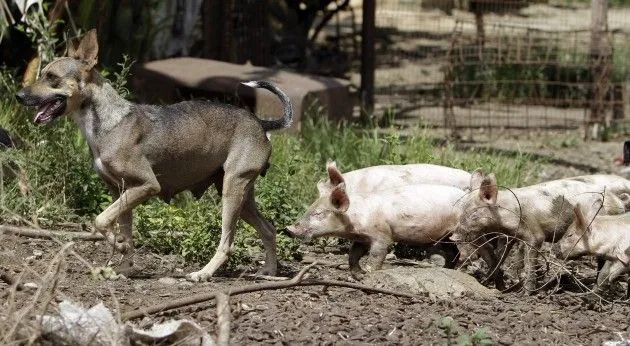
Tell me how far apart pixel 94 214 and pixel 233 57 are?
5283 millimetres

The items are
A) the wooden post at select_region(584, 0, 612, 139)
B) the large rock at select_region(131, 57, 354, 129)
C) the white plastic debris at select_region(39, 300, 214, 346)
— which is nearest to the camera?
the white plastic debris at select_region(39, 300, 214, 346)

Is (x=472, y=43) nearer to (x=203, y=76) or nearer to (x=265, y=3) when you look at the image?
(x=265, y=3)

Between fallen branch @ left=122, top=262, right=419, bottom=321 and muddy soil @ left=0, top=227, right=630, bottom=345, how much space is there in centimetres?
6

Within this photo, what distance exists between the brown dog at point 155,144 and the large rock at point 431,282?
83cm

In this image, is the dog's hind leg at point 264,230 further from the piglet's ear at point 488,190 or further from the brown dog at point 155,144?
the piglet's ear at point 488,190

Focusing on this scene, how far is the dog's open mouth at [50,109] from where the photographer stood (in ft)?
23.8

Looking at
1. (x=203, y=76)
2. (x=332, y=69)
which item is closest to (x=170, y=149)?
(x=203, y=76)

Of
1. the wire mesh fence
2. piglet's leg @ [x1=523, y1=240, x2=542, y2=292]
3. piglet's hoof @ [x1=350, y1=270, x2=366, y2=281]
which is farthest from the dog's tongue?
the wire mesh fence

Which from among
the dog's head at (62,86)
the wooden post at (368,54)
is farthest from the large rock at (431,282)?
the wooden post at (368,54)

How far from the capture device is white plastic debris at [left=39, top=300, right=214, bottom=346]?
552 centimetres

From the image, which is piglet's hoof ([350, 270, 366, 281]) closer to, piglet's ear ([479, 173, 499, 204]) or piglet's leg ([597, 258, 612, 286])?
piglet's ear ([479, 173, 499, 204])

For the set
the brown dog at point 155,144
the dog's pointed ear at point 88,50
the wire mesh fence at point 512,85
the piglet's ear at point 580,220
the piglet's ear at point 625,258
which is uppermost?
the dog's pointed ear at point 88,50

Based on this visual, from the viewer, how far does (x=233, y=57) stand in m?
13.9

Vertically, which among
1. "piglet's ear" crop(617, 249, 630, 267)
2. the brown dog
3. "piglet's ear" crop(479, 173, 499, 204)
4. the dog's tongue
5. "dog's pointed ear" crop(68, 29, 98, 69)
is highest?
"dog's pointed ear" crop(68, 29, 98, 69)
